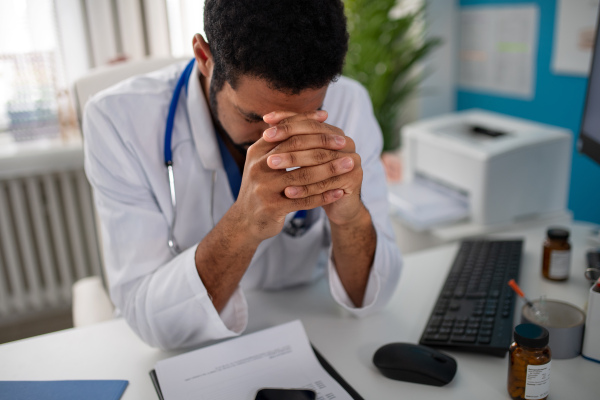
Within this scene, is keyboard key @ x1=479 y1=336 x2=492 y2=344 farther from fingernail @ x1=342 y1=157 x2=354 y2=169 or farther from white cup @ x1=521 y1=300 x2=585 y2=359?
fingernail @ x1=342 y1=157 x2=354 y2=169

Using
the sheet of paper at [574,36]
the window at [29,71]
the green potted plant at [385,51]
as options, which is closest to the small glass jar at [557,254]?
the sheet of paper at [574,36]

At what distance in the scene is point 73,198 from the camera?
7.77ft

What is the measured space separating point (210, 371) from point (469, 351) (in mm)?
419

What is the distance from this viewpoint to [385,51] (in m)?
2.23

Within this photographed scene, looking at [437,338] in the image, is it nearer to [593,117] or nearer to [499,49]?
[593,117]

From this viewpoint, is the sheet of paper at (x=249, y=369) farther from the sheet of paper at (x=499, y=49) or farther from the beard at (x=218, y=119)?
the sheet of paper at (x=499, y=49)

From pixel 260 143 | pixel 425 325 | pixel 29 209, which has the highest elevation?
pixel 260 143

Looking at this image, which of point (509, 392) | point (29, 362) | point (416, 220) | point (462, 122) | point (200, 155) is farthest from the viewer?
point (462, 122)

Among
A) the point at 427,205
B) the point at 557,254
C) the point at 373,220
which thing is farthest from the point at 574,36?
the point at 373,220

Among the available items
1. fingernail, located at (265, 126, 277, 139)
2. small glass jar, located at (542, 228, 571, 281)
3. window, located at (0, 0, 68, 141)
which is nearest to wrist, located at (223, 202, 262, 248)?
fingernail, located at (265, 126, 277, 139)

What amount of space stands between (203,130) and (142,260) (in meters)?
0.27

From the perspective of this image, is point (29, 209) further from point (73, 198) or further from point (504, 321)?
point (504, 321)

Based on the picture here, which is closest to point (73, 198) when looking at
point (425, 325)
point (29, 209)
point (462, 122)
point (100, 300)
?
point (29, 209)

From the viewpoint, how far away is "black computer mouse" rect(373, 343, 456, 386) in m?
0.76
